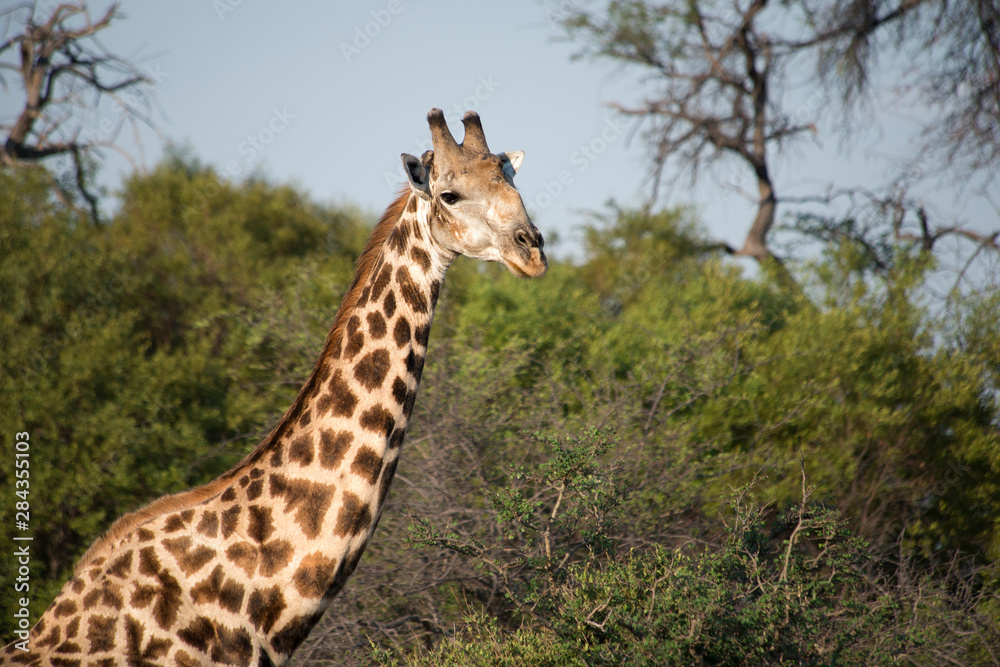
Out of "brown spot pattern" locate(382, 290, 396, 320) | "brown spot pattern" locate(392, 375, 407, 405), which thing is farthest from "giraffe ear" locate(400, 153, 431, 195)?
"brown spot pattern" locate(392, 375, 407, 405)

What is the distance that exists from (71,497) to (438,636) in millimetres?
5017

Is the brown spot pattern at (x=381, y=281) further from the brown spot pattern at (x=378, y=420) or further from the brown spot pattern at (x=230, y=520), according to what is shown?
the brown spot pattern at (x=230, y=520)

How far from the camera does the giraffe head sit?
3480 mm

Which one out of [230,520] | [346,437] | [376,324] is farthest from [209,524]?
[376,324]

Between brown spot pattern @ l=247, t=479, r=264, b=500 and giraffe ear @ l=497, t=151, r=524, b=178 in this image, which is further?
giraffe ear @ l=497, t=151, r=524, b=178

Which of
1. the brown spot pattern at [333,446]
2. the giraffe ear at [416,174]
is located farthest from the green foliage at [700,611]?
the giraffe ear at [416,174]

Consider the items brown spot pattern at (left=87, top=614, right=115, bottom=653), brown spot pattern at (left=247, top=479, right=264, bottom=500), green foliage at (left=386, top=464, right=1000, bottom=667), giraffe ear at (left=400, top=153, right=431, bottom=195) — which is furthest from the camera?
green foliage at (left=386, top=464, right=1000, bottom=667)

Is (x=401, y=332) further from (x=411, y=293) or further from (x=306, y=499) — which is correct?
(x=306, y=499)

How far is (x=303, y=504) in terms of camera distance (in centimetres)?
339

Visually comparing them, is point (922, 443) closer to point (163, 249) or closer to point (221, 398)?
point (221, 398)

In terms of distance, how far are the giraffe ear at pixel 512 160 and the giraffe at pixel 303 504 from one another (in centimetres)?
20

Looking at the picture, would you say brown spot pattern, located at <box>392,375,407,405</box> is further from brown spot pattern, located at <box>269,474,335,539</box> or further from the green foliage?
the green foliage

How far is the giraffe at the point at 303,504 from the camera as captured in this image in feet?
10.8

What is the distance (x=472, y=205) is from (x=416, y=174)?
0.29 metres
